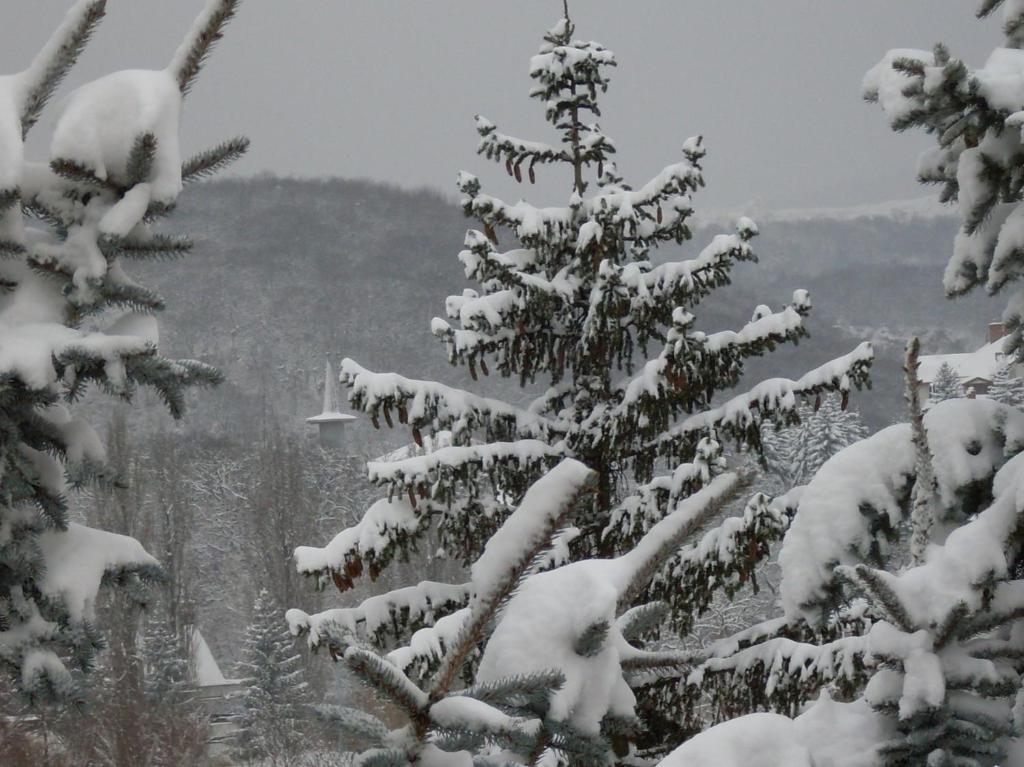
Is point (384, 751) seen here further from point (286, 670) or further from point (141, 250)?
point (286, 670)

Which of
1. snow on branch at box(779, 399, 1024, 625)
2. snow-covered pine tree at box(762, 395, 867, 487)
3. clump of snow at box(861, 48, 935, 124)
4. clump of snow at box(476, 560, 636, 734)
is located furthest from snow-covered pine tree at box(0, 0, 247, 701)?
snow-covered pine tree at box(762, 395, 867, 487)

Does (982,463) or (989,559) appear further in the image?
(982,463)

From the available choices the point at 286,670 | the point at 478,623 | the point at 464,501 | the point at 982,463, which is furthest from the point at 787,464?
the point at 478,623

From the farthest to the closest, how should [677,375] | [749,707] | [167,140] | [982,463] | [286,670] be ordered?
1. [286,670]
2. [677,375]
3. [749,707]
4. [982,463]
5. [167,140]

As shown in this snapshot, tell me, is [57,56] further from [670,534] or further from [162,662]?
[162,662]

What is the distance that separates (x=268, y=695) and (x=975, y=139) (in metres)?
25.6

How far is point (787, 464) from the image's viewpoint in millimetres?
38531

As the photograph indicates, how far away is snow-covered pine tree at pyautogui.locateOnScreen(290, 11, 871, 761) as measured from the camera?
794 cm

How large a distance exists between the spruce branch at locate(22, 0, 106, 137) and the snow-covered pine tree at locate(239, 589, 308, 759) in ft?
77.4

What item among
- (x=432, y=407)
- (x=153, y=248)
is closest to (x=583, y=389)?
(x=432, y=407)

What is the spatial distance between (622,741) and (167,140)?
73.6 inches

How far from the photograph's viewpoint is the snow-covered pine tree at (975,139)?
10.4ft

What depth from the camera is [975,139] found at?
3359 millimetres

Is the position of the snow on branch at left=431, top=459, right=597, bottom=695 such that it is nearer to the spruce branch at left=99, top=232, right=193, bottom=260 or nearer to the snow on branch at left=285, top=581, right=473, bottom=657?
the spruce branch at left=99, top=232, right=193, bottom=260
